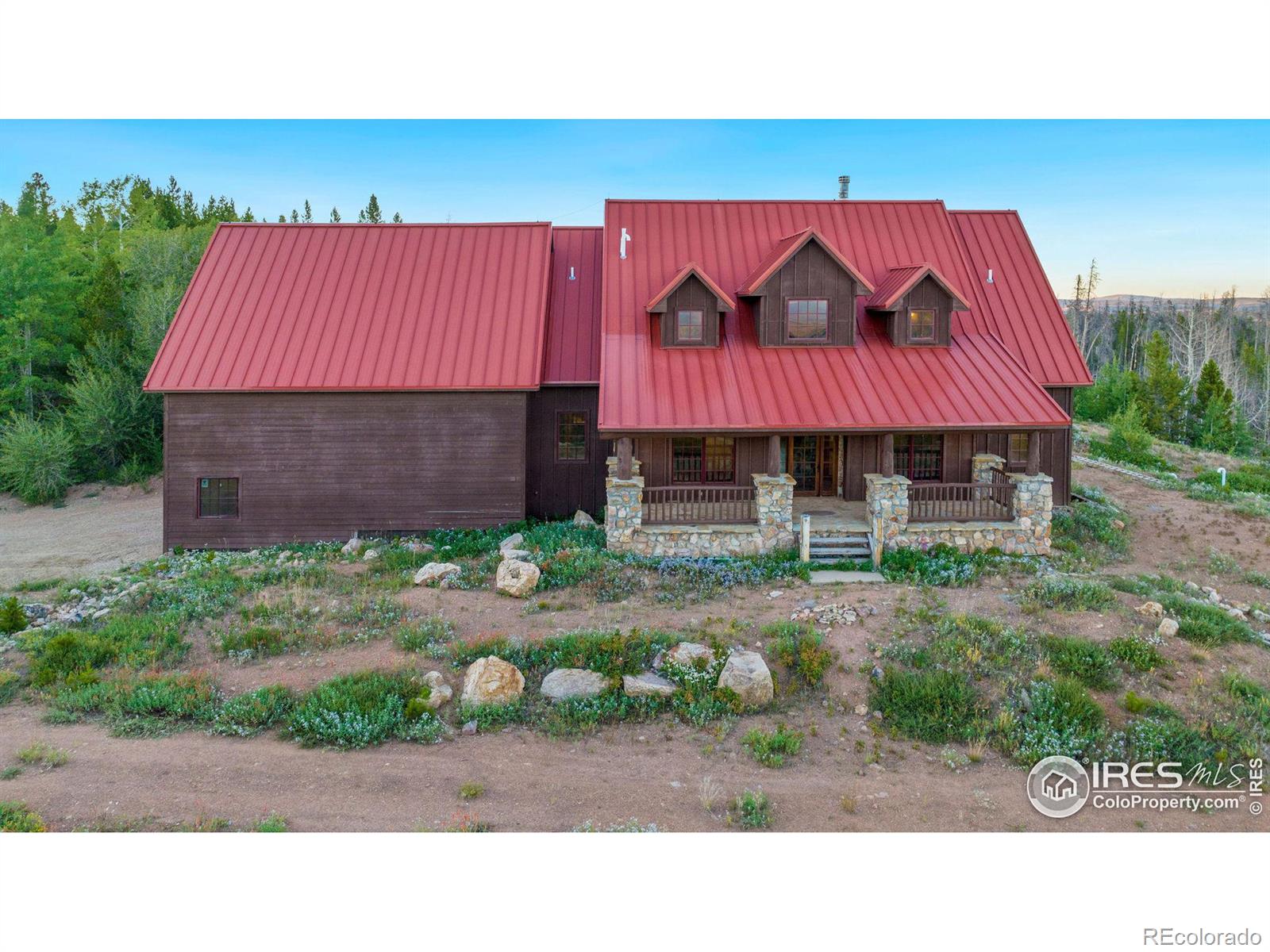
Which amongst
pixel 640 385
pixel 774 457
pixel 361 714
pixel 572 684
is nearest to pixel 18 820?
pixel 361 714

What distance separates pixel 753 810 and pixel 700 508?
8.98 m

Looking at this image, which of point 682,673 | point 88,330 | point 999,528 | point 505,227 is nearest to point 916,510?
point 999,528

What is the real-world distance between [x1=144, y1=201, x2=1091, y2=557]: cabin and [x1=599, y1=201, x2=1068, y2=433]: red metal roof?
0.22 ft

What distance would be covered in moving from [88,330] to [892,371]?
32.5 m

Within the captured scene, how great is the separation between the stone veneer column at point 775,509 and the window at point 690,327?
12.9 feet

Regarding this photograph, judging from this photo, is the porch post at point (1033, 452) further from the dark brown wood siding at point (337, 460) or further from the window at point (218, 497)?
the window at point (218, 497)

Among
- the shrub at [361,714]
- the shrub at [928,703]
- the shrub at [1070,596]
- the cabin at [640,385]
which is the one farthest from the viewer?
the cabin at [640,385]

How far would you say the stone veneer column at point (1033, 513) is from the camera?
1641cm

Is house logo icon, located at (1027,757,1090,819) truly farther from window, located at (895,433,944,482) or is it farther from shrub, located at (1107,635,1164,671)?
window, located at (895,433,944,482)

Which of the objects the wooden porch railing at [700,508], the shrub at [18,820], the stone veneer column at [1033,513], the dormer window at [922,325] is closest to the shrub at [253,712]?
the shrub at [18,820]

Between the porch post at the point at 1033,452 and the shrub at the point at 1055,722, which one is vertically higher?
the porch post at the point at 1033,452

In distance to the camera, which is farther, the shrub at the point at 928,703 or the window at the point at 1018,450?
the window at the point at 1018,450

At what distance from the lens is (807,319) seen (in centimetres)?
1831

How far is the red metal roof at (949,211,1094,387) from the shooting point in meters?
19.6
